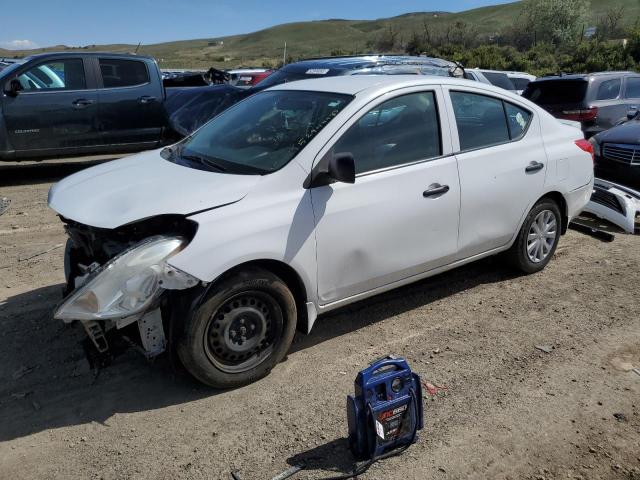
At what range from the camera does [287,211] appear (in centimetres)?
346

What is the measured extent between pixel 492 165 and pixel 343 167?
1627 millimetres

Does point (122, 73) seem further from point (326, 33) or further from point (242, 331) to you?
point (326, 33)

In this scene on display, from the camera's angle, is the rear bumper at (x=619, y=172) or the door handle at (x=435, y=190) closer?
the door handle at (x=435, y=190)

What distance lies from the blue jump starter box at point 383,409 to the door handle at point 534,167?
2563 mm

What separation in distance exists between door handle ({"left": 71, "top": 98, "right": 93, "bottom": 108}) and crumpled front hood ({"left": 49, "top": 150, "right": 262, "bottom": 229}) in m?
5.56

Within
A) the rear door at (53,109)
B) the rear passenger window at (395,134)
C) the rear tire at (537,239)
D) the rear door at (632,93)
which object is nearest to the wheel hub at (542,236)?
the rear tire at (537,239)

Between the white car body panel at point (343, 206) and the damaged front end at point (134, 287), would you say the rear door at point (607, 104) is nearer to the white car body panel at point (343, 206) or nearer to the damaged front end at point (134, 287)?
the white car body panel at point (343, 206)

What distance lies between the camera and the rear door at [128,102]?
9.31 metres

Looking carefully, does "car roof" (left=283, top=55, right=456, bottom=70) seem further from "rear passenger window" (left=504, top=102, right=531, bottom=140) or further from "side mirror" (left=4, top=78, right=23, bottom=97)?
"rear passenger window" (left=504, top=102, right=531, bottom=140)

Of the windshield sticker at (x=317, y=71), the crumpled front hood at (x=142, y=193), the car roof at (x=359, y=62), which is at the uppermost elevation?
the car roof at (x=359, y=62)

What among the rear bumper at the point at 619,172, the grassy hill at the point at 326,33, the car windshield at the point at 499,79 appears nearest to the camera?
the rear bumper at the point at 619,172

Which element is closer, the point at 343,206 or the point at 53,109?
the point at 343,206

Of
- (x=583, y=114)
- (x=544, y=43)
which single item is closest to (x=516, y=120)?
(x=583, y=114)

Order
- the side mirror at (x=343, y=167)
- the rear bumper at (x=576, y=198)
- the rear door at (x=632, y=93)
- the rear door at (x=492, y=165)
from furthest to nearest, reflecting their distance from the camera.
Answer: the rear door at (x=632, y=93), the rear bumper at (x=576, y=198), the rear door at (x=492, y=165), the side mirror at (x=343, y=167)
